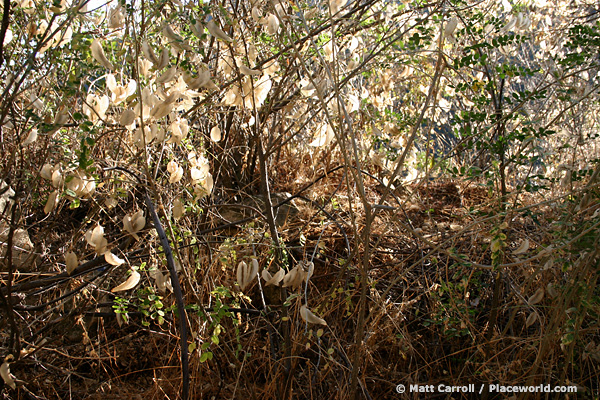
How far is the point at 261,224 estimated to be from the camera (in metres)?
2.12

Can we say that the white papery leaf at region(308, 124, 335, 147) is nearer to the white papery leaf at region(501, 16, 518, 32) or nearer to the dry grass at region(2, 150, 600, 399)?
the dry grass at region(2, 150, 600, 399)

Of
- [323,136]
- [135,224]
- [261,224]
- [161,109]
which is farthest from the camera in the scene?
[261,224]

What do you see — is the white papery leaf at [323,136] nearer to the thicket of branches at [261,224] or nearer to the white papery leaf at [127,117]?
the thicket of branches at [261,224]

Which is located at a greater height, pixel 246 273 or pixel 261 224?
pixel 261 224

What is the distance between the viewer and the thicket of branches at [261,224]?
1.22m

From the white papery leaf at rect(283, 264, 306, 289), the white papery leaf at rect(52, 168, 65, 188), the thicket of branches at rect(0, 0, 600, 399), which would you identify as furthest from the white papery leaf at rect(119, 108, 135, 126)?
the white papery leaf at rect(283, 264, 306, 289)

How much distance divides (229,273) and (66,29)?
40.9 inches

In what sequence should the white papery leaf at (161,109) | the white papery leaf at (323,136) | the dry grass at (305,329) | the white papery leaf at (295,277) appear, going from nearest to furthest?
the white papery leaf at (161,109)
the white papery leaf at (295,277)
the white papery leaf at (323,136)
the dry grass at (305,329)

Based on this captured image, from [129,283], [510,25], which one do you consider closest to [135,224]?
[129,283]

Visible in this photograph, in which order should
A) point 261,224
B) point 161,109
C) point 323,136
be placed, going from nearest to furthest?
1. point 161,109
2. point 323,136
3. point 261,224

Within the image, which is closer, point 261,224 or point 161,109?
point 161,109

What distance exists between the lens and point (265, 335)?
1.93m

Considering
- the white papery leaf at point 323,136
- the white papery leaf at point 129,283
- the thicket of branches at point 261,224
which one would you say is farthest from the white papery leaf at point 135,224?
the white papery leaf at point 323,136

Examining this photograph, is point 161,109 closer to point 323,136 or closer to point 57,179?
point 57,179
